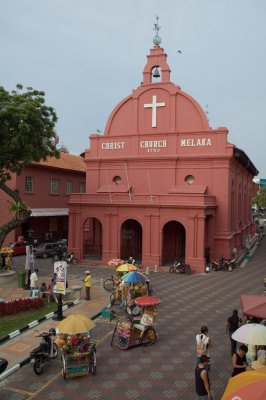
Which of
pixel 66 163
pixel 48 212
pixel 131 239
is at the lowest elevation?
pixel 131 239

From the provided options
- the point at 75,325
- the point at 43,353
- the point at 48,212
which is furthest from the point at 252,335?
the point at 48,212

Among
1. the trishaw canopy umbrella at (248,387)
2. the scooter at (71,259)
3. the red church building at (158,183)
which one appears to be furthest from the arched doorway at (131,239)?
the trishaw canopy umbrella at (248,387)

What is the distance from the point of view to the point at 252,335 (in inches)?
369

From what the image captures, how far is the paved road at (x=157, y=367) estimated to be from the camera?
9891mm

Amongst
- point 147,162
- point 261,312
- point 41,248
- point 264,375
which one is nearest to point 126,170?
point 147,162

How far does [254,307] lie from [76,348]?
5.28 meters

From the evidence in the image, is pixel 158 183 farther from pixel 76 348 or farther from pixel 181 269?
pixel 76 348

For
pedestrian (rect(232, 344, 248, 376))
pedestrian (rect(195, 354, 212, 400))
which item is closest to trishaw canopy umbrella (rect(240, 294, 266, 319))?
pedestrian (rect(232, 344, 248, 376))

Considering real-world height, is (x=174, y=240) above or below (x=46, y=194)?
below

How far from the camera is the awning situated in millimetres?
35500

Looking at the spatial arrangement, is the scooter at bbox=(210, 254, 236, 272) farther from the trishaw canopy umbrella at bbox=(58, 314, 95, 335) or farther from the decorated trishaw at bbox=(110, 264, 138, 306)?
the trishaw canopy umbrella at bbox=(58, 314, 95, 335)

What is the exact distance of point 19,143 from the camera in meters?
21.7

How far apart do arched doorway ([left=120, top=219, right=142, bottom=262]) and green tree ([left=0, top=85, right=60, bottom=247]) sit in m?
10.4

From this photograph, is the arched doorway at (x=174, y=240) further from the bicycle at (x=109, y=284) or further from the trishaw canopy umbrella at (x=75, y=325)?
the trishaw canopy umbrella at (x=75, y=325)
